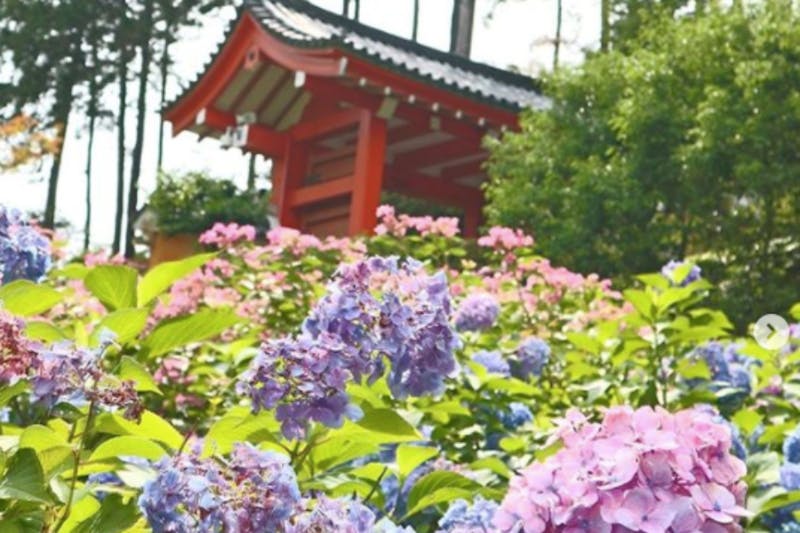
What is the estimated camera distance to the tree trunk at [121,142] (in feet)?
78.2

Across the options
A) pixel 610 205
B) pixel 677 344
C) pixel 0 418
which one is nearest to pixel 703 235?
pixel 610 205

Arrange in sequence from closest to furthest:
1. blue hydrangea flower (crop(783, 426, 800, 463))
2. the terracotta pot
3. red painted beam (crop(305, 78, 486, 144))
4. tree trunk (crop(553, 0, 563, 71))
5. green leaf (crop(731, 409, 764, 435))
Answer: blue hydrangea flower (crop(783, 426, 800, 463)) < green leaf (crop(731, 409, 764, 435)) < red painted beam (crop(305, 78, 486, 144)) < the terracotta pot < tree trunk (crop(553, 0, 563, 71))

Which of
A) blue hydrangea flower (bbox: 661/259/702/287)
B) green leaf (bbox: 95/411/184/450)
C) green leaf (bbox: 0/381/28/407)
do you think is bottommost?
green leaf (bbox: 95/411/184/450)

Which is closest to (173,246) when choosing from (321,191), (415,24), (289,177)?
(289,177)

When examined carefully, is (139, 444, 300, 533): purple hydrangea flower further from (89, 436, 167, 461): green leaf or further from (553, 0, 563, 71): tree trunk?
(553, 0, 563, 71): tree trunk

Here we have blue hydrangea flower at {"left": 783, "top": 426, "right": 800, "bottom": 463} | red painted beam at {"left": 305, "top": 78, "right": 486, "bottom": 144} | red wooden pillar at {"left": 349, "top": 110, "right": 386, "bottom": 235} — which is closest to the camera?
blue hydrangea flower at {"left": 783, "top": 426, "right": 800, "bottom": 463}

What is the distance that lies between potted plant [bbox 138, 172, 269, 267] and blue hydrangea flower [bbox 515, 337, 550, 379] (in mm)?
8480

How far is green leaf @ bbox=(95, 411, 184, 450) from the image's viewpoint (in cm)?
148

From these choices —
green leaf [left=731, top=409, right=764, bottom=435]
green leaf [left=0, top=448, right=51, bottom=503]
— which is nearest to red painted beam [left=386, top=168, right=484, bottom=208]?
green leaf [left=731, top=409, right=764, bottom=435]

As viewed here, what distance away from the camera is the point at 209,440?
137 centimetres

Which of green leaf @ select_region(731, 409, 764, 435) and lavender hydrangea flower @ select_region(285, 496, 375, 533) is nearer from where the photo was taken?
lavender hydrangea flower @ select_region(285, 496, 375, 533)

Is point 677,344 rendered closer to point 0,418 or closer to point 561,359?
point 561,359

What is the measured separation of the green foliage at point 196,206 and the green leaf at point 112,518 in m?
10.8

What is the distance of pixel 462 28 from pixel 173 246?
962 cm
